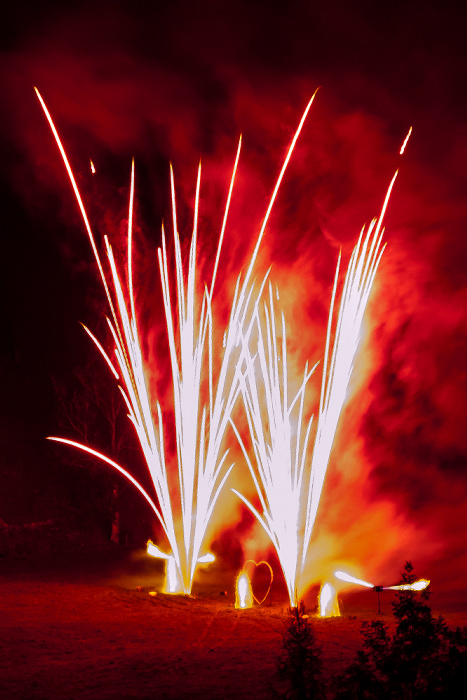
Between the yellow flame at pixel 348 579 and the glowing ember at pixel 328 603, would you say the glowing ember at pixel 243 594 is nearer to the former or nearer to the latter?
the glowing ember at pixel 328 603

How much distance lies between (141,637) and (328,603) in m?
2.88

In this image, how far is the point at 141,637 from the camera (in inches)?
356

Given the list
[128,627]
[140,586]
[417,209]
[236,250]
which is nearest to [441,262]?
[417,209]

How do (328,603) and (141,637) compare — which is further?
(328,603)

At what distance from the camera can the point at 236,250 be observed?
16344 millimetres

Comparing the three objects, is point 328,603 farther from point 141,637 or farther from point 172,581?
point 172,581

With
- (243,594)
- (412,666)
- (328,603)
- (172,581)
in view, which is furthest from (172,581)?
(412,666)

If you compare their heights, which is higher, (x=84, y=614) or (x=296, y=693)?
(x=84, y=614)

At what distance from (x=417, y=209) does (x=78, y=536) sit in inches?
456

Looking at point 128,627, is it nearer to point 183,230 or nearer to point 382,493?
point 382,493

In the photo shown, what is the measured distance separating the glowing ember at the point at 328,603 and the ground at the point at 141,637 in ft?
0.55

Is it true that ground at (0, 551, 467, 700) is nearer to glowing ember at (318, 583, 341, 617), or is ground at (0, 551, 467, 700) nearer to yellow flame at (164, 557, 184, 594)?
glowing ember at (318, 583, 341, 617)

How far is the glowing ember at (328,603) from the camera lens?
34.7ft

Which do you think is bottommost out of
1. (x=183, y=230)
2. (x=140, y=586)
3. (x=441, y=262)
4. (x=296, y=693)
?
(x=296, y=693)
